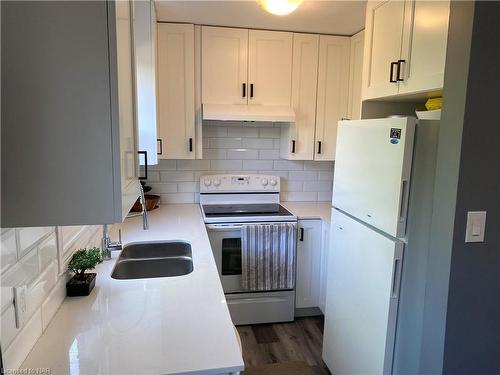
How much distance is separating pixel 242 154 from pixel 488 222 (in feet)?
6.98

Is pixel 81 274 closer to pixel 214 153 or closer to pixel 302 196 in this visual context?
pixel 214 153

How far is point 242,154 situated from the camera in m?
3.21

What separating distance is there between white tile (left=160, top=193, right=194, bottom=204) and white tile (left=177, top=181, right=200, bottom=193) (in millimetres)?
36

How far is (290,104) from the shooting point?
9.55ft

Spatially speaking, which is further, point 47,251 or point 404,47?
point 404,47

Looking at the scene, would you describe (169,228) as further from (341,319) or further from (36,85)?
(36,85)

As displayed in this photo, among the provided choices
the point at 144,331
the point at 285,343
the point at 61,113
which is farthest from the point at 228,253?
the point at 61,113

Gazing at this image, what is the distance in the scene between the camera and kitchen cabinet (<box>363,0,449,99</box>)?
1.55m

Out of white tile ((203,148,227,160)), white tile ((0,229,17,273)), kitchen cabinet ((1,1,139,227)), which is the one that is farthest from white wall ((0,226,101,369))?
white tile ((203,148,227,160))

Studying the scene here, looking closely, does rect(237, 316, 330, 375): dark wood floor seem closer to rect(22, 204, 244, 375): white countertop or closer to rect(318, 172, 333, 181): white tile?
rect(22, 204, 244, 375): white countertop

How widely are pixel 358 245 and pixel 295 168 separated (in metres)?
1.54

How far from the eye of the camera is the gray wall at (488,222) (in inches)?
50.3

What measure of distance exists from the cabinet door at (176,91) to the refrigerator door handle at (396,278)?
1.76m

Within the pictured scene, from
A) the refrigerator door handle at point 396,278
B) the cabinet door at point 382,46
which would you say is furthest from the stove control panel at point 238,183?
the refrigerator door handle at point 396,278
